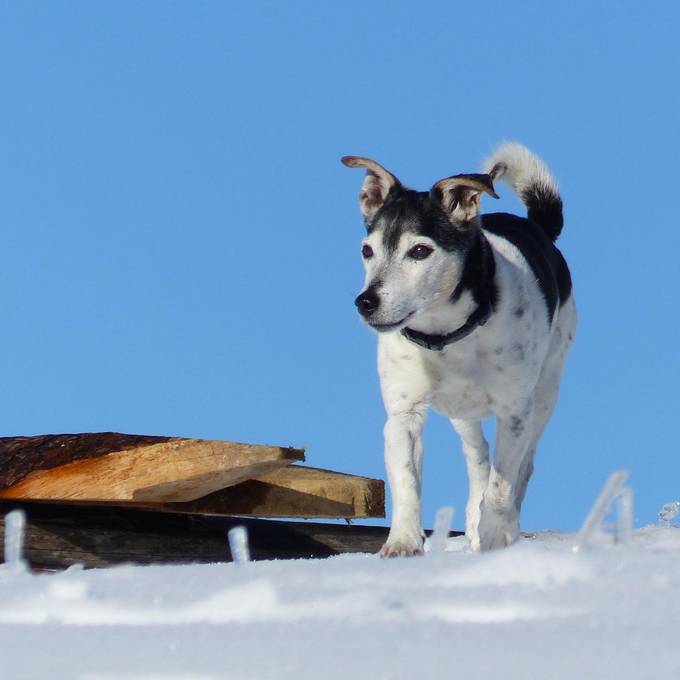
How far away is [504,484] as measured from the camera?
5.84m

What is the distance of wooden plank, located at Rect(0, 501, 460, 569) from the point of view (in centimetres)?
661

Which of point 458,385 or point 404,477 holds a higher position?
point 458,385

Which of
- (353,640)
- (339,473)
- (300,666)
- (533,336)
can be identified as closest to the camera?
(300,666)

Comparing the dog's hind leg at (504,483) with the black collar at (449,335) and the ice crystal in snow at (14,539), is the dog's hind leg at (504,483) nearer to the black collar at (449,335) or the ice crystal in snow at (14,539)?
the black collar at (449,335)

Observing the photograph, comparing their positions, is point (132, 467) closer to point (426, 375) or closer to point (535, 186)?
point (426, 375)

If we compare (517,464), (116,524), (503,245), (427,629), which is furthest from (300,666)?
(116,524)

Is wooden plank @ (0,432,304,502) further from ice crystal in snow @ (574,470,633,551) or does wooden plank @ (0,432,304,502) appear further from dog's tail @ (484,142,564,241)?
dog's tail @ (484,142,564,241)

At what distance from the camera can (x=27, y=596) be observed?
11.7 ft

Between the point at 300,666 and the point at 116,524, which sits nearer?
the point at 300,666

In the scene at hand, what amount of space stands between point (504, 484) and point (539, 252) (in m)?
1.61

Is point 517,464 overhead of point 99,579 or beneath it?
overhead

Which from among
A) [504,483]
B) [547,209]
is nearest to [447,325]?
[504,483]

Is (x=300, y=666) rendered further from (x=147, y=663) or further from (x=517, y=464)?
(x=517, y=464)

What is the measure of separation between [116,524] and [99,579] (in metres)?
3.17
